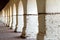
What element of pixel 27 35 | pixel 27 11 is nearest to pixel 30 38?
pixel 27 35

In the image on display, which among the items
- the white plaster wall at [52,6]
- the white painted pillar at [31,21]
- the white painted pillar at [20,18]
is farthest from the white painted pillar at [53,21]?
the white painted pillar at [20,18]

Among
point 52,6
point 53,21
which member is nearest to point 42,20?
point 53,21

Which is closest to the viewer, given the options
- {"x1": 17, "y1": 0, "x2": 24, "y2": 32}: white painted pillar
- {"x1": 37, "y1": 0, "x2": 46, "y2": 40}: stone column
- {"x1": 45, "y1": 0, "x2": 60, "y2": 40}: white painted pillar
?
{"x1": 45, "y1": 0, "x2": 60, "y2": 40}: white painted pillar

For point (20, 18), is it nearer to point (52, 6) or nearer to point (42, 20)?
point (42, 20)

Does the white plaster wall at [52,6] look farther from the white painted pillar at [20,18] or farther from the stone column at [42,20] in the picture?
the white painted pillar at [20,18]

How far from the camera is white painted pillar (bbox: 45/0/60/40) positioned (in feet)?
20.2

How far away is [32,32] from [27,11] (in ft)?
3.64

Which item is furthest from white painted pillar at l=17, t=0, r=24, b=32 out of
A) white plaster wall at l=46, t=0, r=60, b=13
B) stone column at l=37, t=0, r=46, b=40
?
white plaster wall at l=46, t=0, r=60, b=13

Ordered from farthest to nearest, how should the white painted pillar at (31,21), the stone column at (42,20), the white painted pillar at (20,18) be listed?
the white painted pillar at (20,18)
the white painted pillar at (31,21)
the stone column at (42,20)

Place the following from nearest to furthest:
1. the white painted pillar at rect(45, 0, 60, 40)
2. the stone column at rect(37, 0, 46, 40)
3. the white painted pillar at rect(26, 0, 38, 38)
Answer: the white painted pillar at rect(45, 0, 60, 40) < the stone column at rect(37, 0, 46, 40) < the white painted pillar at rect(26, 0, 38, 38)

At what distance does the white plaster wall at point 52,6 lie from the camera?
6219mm

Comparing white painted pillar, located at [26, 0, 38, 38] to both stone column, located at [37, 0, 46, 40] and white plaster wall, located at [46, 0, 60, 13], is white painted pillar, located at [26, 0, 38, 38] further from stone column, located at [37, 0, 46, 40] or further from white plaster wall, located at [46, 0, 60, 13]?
white plaster wall, located at [46, 0, 60, 13]

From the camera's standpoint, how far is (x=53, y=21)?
20.5 ft

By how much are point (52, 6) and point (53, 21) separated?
1.72 ft
